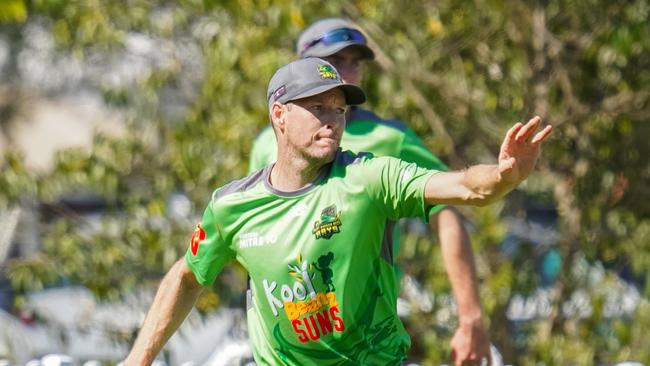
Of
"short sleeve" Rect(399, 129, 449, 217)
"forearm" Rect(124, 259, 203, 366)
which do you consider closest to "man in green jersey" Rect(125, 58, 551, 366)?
"forearm" Rect(124, 259, 203, 366)

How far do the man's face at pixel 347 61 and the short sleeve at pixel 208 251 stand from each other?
1151 mm

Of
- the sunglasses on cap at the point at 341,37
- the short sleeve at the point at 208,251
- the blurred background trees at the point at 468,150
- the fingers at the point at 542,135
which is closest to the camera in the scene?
the fingers at the point at 542,135

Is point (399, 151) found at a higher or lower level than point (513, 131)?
lower

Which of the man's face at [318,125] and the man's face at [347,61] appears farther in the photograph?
the man's face at [347,61]

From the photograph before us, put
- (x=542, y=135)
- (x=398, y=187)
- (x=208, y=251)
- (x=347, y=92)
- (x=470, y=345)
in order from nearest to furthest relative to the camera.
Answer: (x=542, y=135)
(x=398, y=187)
(x=347, y=92)
(x=208, y=251)
(x=470, y=345)

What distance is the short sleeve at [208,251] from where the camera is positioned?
4859 mm

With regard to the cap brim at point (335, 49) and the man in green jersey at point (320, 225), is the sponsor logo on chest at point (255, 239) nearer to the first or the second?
the man in green jersey at point (320, 225)

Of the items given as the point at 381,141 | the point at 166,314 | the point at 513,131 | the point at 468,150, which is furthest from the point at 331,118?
the point at 468,150

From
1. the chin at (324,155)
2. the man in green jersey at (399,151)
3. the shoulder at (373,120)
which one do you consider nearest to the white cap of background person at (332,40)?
the man in green jersey at (399,151)

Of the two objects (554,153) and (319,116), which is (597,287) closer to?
(554,153)

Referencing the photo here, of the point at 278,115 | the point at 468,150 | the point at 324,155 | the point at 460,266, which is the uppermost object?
the point at 278,115

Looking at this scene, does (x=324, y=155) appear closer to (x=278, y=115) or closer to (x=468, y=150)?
(x=278, y=115)

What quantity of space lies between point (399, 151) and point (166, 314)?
123cm

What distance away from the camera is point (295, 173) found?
15.2 feet
